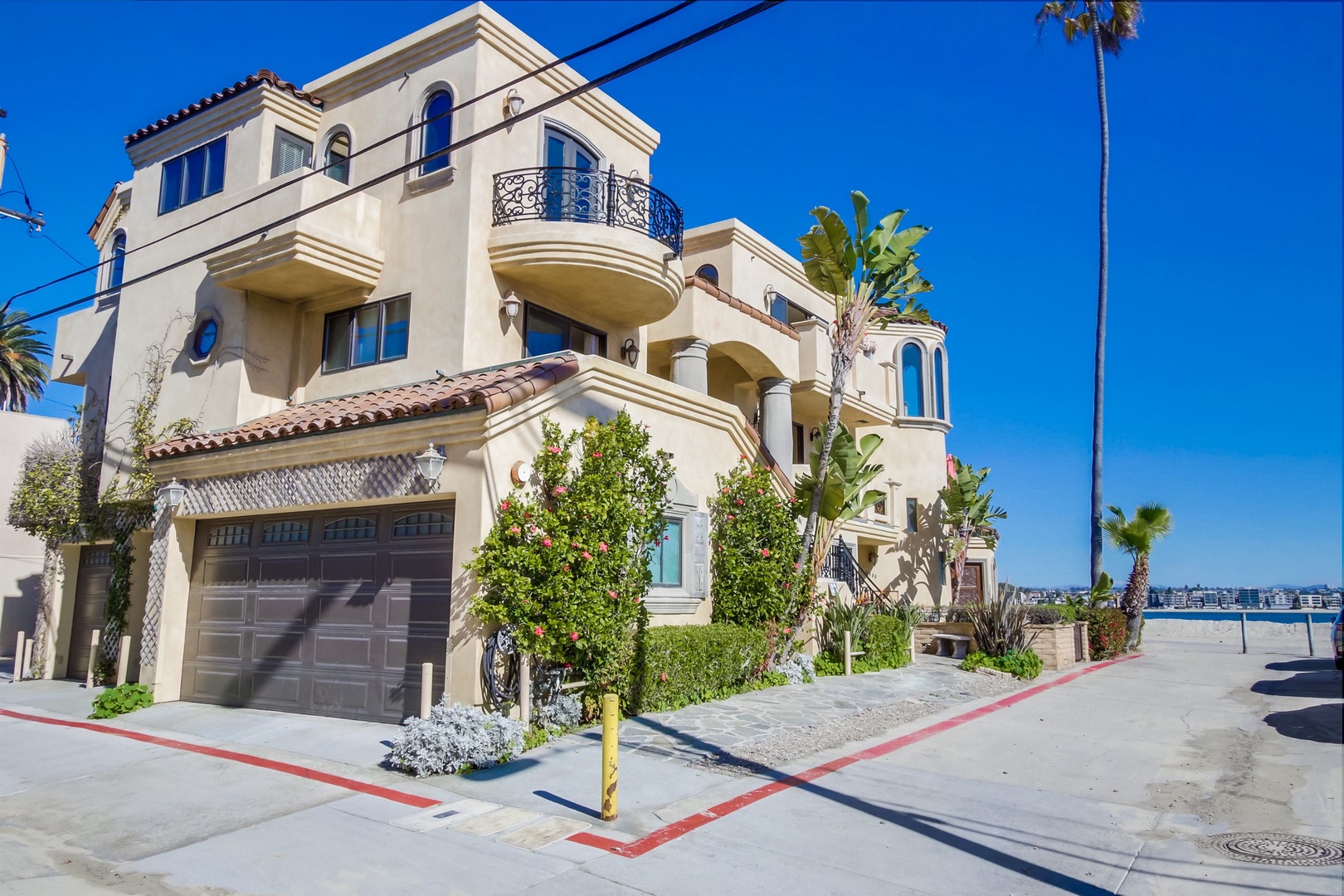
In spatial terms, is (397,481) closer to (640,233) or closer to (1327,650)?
(640,233)

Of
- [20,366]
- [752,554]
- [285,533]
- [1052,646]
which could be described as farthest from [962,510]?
[20,366]

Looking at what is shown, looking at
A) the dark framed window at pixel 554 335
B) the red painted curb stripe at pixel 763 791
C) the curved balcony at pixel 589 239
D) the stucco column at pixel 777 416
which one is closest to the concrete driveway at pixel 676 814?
the red painted curb stripe at pixel 763 791

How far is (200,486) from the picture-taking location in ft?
45.1

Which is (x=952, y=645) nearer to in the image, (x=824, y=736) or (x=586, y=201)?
(x=824, y=736)

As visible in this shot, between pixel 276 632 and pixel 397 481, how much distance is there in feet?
11.3

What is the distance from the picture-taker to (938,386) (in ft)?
96.6

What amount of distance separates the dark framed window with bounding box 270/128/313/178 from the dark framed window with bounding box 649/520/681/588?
9153mm

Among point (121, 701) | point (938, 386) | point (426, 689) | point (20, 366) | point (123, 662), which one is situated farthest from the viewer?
point (20, 366)

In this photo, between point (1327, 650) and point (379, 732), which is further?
point (1327, 650)

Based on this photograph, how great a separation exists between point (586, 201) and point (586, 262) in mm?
1485

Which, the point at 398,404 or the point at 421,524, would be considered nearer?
the point at 398,404

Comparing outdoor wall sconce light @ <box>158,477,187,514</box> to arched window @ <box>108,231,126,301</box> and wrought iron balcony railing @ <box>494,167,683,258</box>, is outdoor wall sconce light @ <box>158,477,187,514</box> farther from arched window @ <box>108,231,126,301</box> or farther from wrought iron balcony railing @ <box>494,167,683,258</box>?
arched window @ <box>108,231,126,301</box>

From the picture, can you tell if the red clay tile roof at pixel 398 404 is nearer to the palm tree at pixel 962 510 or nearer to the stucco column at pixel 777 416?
the stucco column at pixel 777 416

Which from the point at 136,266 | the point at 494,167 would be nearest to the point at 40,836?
the point at 494,167
